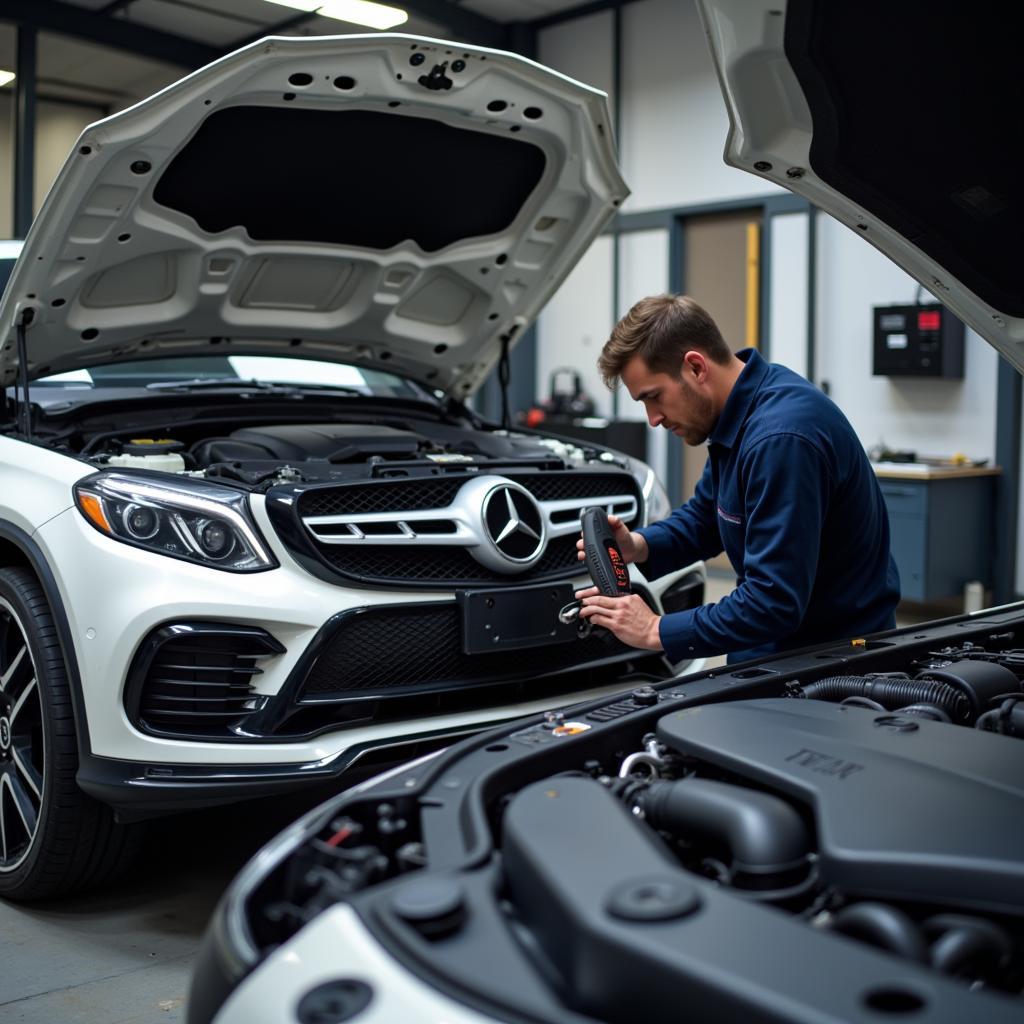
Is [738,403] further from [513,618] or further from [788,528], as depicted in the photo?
[513,618]

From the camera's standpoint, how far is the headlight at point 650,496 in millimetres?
3238

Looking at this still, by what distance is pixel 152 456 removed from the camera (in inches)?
118

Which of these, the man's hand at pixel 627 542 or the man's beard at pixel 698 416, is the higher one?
the man's beard at pixel 698 416

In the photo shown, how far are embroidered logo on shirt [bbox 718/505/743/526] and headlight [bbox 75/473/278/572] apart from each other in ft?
3.19

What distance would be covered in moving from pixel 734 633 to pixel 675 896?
1288 mm

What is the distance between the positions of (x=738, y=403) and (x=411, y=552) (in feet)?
2.64

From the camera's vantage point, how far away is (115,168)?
2.78 meters

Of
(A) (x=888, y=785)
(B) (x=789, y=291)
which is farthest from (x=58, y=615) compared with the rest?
(B) (x=789, y=291)

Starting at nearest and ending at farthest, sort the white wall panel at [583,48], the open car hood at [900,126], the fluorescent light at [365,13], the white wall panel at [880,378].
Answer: the open car hood at [900,126], the white wall panel at [880,378], the fluorescent light at [365,13], the white wall panel at [583,48]

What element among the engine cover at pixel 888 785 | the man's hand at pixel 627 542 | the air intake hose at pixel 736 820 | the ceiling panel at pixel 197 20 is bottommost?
the air intake hose at pixel 736 820

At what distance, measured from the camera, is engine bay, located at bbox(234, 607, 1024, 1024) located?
0.91 meters

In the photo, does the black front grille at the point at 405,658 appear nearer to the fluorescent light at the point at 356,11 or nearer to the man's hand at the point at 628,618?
the man's hand at the point at 628,618

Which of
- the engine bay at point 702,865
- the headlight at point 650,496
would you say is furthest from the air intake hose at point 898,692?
the headlight at point 650,496

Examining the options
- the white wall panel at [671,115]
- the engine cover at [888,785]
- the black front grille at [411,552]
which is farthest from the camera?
the white wall panel at [671,115]
